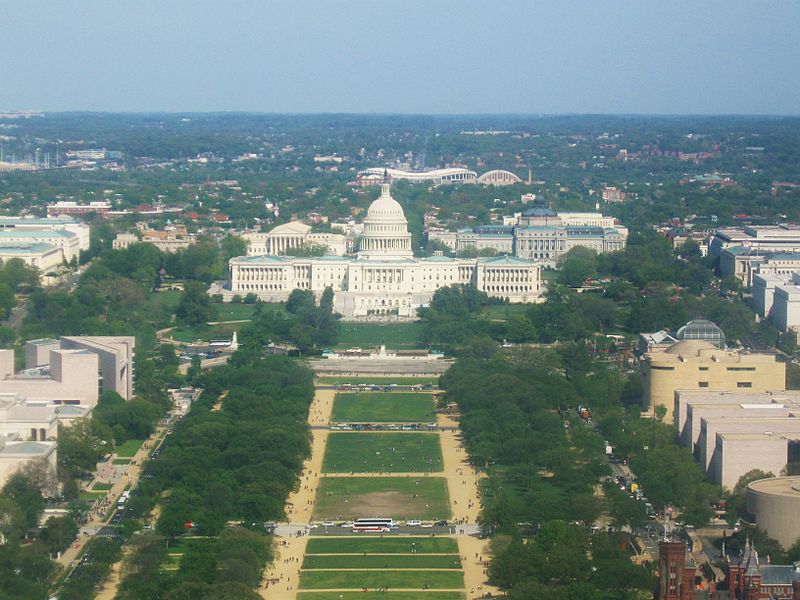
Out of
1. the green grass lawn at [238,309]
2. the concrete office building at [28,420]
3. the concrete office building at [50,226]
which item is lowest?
the green grass lawn at [238,309]

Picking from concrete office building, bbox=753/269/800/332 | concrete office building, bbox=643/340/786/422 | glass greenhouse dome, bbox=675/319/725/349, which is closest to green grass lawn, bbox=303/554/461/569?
concrete office building, bbox=643/340/786/422

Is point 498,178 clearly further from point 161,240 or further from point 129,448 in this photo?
point 129,448

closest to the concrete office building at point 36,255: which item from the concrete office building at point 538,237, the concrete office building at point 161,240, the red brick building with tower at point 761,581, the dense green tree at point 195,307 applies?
the concrete office building at point 161,240

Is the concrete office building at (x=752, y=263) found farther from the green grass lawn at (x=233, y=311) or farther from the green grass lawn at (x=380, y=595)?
the green grass lawn at (x=380, y=595)

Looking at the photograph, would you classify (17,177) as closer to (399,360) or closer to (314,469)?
(399,360)

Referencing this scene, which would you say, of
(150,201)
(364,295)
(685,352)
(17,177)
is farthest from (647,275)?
(17,177)
